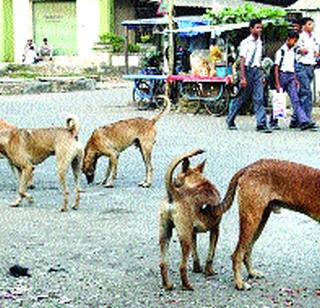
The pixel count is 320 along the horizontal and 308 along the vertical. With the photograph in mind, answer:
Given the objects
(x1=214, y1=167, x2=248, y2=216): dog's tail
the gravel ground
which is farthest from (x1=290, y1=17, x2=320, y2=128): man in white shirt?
(x1=214, y1=167, x2=248, y2=216): dog's tail

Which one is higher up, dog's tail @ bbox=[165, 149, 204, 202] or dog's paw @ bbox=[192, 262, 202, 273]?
dog's tail @ bbox=[165, 149, 204, 202]

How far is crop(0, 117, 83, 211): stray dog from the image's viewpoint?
1114 centimetres

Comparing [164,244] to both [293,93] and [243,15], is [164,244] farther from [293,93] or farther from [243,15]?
[243,15]

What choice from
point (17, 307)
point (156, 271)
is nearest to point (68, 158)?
point (156, 271)

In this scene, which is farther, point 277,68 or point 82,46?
point 82,46

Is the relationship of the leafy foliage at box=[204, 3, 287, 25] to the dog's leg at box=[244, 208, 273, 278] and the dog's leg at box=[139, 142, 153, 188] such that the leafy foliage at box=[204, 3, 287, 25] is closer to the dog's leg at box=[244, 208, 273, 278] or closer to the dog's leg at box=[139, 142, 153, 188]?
the dog's leg at box=[139, 142, 153, 188]

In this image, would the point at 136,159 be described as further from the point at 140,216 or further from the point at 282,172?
the point at 282,172

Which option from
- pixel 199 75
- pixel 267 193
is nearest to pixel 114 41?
pixel 199 75

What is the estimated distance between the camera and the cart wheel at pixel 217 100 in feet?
70.8

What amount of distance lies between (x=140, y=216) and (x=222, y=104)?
1148 cm

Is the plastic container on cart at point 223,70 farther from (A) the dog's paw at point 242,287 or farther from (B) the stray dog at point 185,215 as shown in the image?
(A) the dog's paw at point 242,287

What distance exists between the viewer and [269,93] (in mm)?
21438

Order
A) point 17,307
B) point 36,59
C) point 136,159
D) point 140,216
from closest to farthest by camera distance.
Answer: point 17,307
point 140,216
point 136,159
point 36,59

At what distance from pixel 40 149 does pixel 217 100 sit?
10797 mm
